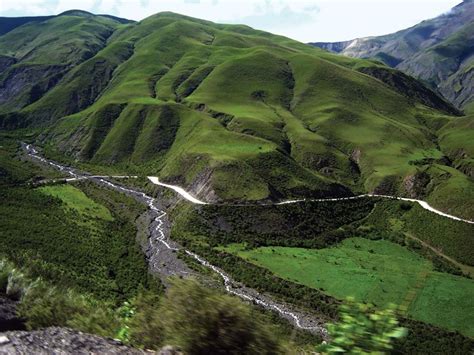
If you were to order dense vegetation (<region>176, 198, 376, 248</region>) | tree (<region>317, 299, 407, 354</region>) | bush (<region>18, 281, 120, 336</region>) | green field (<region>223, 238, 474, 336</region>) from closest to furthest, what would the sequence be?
tree (<region>317, 299, 407, 354</region>), bush (<region>18, 281, 120, 336</region>), green field (<region>223, 238, 474, 336</region>), dense vegetation (<region>176, 198, 376, 248</region>)

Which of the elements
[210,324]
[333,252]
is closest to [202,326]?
[210,324]

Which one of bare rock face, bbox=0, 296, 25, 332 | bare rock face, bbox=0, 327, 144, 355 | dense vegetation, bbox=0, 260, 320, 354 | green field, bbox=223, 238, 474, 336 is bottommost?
green field, bbox=223, 238, 474, 336

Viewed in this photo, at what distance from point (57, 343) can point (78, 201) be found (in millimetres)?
125111

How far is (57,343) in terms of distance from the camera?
48.2ft

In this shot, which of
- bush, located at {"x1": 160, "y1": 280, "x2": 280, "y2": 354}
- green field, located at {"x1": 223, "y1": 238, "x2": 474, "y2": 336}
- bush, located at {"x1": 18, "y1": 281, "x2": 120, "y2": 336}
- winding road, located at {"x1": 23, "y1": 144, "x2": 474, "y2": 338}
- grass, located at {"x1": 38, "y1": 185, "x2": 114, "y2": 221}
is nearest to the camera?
bush, located at {"x1": 160, "y1": 280, "x2": 280, "y2": 354}

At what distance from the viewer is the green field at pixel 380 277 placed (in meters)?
81.2

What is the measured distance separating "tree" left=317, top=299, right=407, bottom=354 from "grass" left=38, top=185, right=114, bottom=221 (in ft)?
382

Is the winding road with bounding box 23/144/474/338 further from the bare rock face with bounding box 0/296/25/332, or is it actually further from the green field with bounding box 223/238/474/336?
the bare rock face with bounding box 0/296/25/332

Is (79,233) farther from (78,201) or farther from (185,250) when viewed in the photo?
(78,201)

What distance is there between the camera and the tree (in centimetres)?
1143

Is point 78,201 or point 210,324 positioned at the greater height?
point 210,324

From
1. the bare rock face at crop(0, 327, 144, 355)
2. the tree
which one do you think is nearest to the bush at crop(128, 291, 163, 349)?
the bare rock face at crop(0, 327, 144, 355)

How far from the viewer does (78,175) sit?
545 ft

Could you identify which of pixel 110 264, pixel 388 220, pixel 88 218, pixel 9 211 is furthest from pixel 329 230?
pixel 9 211
